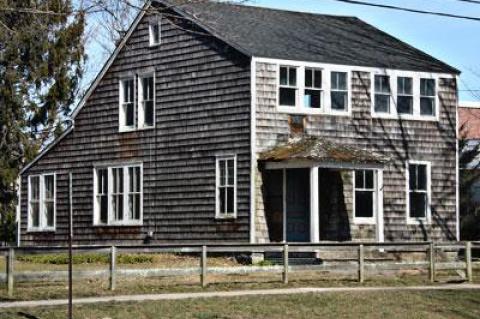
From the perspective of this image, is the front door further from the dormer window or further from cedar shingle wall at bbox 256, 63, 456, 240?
the dormer window

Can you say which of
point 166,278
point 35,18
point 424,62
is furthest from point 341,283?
point 35,18

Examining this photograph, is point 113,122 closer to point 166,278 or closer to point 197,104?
point 197,104

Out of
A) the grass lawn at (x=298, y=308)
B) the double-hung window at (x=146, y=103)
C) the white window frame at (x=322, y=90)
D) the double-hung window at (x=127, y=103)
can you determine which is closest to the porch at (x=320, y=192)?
the white window frame at (x=322, y=90)

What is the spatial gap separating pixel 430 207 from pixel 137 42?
1100 centimetres

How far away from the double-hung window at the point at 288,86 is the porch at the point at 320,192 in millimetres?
1226

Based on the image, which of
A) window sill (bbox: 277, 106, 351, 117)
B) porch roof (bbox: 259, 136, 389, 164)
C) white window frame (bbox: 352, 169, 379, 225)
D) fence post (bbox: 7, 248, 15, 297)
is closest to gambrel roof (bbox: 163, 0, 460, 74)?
window sill (bbox: 277, 106, 351, 117)

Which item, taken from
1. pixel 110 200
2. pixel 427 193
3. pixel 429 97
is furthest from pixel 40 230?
pixel 429 97

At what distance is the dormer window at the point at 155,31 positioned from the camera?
116ft

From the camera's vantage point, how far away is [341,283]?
25.1m

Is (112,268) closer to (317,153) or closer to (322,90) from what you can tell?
(317,153)

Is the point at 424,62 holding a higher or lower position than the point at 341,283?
higher

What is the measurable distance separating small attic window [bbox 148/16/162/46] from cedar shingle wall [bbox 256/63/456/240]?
5128 millimetres

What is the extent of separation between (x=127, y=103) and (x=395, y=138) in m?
8.95

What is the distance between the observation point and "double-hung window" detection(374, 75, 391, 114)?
34.3 m
